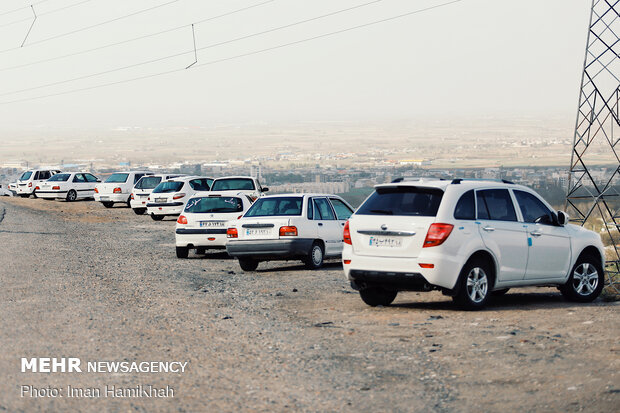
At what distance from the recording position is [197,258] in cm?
2191

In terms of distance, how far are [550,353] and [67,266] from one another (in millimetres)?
12328

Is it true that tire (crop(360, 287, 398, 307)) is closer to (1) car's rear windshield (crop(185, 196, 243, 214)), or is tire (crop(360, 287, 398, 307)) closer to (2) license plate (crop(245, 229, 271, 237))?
(2) license plate (crop(245, 229, 271, 237))

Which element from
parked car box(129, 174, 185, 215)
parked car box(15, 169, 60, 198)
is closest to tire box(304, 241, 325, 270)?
parked car box(129, 174, 185, 215)

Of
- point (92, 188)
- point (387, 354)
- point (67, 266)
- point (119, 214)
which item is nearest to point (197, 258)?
point (67, 266)

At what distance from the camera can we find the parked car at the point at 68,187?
52.4 m

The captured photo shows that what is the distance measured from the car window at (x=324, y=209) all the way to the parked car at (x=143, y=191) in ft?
68.3

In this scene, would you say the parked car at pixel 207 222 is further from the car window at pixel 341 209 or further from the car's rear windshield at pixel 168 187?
the car's rear windshield at pixel 168 187

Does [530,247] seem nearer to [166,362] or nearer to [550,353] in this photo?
[550,353]

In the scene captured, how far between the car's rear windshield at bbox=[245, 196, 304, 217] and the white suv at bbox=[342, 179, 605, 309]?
5.86 m

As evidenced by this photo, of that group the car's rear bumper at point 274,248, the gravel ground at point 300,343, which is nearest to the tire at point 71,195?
the gravel ground at point 300,343

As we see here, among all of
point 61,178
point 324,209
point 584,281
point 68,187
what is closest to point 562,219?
point 584,281

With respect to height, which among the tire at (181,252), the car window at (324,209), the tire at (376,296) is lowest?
the tire at (181,252)

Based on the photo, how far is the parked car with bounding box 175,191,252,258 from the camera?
2136 cm

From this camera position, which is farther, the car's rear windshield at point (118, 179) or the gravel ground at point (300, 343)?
the car's rear windshield at point (118, 179)
